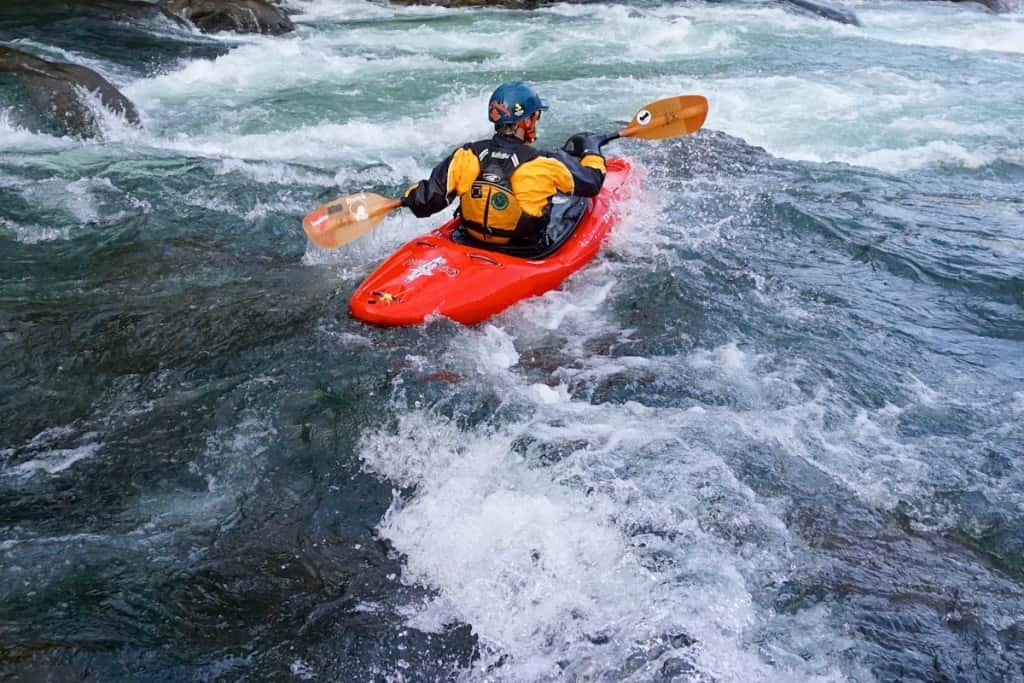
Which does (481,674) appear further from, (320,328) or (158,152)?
(158,152)

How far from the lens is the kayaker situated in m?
4.47

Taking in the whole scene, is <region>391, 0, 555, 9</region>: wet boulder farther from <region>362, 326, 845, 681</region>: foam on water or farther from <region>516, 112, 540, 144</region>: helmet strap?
<region>362, 326, 845, 681</region>: foam on water

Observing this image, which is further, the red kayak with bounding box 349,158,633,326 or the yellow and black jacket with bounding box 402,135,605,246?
the yellow and black jacket with bounding box 402,135,605,246

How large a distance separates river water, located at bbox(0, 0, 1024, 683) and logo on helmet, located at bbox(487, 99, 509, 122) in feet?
3.33

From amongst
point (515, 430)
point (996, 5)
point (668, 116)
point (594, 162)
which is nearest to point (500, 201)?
point (594, 162)

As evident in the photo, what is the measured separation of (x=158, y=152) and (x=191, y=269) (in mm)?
2384

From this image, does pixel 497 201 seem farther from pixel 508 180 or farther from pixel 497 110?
pixel 497 110

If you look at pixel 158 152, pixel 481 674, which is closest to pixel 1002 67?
pixel 158 152

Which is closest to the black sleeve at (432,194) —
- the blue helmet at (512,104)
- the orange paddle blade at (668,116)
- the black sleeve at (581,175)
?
the blue helmet at (512,104)

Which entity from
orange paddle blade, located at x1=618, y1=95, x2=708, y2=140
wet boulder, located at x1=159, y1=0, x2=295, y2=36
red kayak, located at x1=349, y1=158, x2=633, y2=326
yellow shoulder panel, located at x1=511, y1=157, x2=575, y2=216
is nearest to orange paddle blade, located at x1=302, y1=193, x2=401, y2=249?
red kayak, located at x1=349, y1=158, x2=633, y2=326

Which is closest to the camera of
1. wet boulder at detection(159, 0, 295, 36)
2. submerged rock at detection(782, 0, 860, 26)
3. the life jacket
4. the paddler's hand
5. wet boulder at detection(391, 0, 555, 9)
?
the life jacket

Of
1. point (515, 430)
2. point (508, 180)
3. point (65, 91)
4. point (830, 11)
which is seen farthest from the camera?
point (830, 11)

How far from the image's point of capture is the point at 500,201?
4.57m

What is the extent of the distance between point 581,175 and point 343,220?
4.43ft
